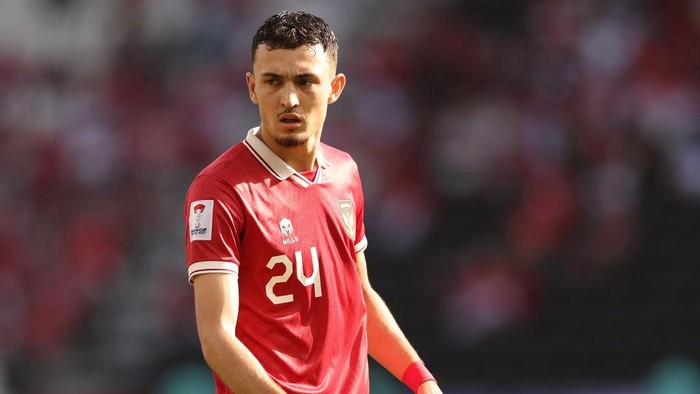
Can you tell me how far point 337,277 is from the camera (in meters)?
4.20

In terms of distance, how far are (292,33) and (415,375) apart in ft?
4.35

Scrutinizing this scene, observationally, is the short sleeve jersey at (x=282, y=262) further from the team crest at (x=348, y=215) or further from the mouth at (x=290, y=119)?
the mouth at (x=290, y=119)

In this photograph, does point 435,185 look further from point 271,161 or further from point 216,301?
point 216,301

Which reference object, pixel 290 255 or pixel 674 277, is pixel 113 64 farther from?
pixel 290 255

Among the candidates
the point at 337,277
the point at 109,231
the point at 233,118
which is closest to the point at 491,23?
the point at 233,118

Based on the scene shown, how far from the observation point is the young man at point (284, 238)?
3.88 m

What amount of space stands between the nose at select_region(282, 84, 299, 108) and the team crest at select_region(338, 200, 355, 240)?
1.58 ft

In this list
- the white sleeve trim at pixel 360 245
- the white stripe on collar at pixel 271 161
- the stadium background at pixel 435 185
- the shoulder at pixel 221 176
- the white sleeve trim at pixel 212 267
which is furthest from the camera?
the stadium background at pixel 435 185

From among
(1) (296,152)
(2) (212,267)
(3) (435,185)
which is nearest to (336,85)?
(1) (296,152)

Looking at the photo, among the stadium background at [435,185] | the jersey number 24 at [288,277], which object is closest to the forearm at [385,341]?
the jersey number 24 at [288,277]

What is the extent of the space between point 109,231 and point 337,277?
8141 millimetres

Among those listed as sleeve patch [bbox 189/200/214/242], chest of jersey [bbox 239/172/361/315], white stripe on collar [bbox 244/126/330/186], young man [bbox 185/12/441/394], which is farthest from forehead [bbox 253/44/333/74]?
sleeve patch [bbox 189/200/214/242]

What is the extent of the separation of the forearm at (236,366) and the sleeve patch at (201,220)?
1.09ft

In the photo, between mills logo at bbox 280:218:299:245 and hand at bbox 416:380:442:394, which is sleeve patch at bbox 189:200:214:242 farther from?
hand at bbox 416:380:442:394
